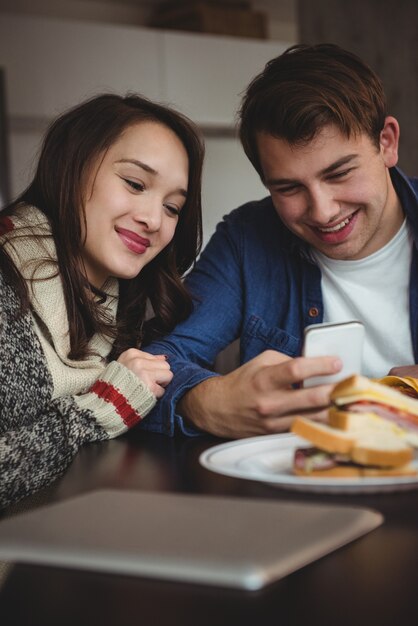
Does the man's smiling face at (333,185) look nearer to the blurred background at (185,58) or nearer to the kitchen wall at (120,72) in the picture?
the blurred background at (185,58)

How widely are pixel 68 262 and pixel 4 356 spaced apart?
13.5 inches

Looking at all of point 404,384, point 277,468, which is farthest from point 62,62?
point 277,468

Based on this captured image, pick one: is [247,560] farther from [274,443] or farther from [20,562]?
[274,443]

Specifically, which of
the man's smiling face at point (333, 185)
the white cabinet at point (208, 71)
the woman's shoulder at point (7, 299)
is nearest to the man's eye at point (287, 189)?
the man's smiling face at point (333, 185)

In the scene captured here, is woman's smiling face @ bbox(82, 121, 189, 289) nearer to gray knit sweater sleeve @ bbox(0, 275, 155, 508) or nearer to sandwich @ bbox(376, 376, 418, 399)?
gray knit sweater sleeve @ bbox(0, 275, 155, 508)

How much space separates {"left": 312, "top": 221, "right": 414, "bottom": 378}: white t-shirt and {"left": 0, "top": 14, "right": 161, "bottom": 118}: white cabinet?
318 centimetres

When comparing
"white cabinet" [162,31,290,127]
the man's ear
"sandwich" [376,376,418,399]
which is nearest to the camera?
"sandwich" [376,376,418,399]

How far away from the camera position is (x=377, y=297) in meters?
1.85

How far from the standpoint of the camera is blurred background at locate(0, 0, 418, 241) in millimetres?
4426

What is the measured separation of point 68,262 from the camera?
5.46 ft

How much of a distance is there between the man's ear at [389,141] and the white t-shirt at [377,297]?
0.47ft

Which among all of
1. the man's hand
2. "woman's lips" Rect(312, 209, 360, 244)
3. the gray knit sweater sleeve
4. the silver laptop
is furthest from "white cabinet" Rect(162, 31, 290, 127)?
the silver laptop

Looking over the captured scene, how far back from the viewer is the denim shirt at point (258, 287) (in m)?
1.82

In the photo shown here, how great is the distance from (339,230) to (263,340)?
0.94ft
